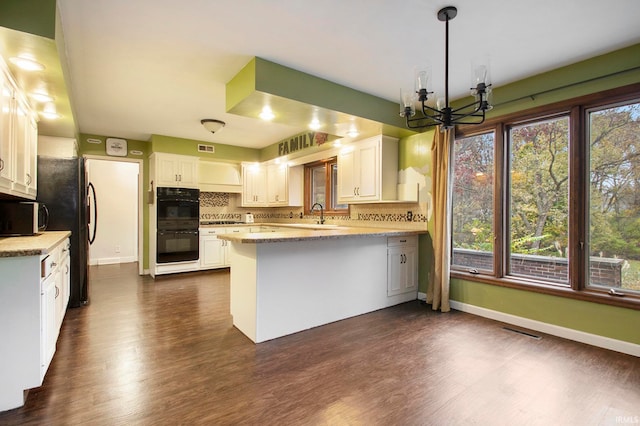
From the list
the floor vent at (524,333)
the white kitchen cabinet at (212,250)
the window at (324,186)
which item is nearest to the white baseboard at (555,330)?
the floor vent at (524,333)

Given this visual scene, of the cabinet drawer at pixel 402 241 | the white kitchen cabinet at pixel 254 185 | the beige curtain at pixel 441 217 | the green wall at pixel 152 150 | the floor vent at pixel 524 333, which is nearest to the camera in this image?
the floor vent at pixel 524 333

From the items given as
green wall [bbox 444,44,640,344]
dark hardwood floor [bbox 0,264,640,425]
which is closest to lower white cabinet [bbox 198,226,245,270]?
dark hardwood floor [bbox 0,264,640,425]

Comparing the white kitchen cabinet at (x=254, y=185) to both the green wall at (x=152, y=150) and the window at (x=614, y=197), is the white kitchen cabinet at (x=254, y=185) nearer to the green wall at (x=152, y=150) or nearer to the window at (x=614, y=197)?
the green wall at (x=152, y=150)

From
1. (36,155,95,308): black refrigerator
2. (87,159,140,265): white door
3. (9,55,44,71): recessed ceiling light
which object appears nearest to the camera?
(9,55,44,71): recessed ceiling light

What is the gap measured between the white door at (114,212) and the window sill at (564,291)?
7.10 meters

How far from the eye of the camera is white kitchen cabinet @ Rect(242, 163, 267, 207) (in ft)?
22.4

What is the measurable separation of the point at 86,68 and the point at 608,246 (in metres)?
5.16

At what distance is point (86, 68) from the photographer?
9.84 ft

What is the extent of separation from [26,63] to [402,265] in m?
4.02

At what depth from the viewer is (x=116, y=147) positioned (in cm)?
573

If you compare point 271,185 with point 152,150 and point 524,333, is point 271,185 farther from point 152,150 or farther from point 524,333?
point 524,333

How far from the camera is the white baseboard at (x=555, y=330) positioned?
8.64 feet

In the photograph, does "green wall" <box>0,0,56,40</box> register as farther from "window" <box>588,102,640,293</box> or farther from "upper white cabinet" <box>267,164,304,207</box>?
"upper white cabinet" <box>267,164,304,207</box>

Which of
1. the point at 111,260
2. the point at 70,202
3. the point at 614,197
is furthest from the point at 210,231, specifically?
the point at 614,197
